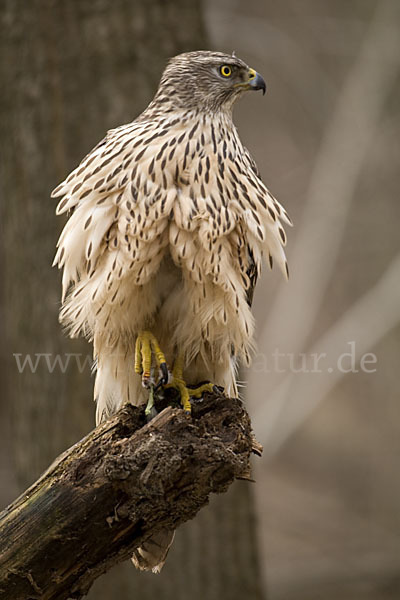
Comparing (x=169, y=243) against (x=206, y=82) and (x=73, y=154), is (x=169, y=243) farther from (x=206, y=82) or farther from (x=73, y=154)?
(x=73, y=154)

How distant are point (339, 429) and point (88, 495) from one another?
25.7ft

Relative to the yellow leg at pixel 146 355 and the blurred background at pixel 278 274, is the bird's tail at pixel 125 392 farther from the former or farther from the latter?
the blurred background at pixel 278 274

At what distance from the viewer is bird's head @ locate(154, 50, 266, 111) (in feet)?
10.7

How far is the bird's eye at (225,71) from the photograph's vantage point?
3350 mm

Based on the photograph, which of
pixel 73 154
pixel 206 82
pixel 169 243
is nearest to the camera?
pixel 169 243

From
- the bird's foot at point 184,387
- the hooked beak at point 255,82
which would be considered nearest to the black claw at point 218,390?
the bird's foot at point 184,387

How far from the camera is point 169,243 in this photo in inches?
114

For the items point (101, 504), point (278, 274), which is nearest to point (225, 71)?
point (101, 504)

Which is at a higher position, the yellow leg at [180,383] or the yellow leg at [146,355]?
the yellow leg at [146,355]

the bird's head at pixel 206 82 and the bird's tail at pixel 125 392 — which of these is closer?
the bird's tail at pixel 125 392

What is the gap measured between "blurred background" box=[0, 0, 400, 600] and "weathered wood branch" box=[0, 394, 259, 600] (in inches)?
78.8

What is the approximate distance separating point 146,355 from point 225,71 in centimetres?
129

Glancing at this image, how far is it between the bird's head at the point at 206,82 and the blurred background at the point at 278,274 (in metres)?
1.26

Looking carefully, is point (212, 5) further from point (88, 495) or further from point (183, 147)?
point (88, 495)
